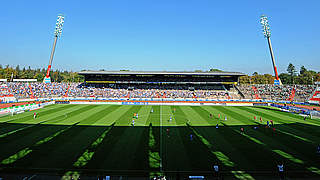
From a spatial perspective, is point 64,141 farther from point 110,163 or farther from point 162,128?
point 162,128

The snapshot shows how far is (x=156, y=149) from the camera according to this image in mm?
15883

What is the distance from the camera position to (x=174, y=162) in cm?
1352

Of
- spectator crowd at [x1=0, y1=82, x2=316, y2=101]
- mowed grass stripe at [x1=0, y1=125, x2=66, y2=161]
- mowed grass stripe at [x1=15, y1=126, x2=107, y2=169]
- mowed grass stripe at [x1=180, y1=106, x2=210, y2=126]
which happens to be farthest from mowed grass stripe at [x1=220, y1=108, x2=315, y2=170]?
spectator crowd at [x1=0, y1=82, x2=316, y2=101]

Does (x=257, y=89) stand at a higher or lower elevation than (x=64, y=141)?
higher

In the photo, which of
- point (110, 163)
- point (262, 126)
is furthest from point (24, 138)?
point (262, 126)

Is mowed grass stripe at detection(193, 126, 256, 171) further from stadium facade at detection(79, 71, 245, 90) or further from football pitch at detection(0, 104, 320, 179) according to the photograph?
stadium facade at detection(79, 71, 245, 90)

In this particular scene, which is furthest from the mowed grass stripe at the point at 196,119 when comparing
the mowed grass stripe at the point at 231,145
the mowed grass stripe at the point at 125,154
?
the mowed grass stripe at the point at 125,154

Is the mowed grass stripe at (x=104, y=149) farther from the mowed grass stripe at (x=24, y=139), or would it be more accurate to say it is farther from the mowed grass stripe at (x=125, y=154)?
the mowed grass stripe at (x=24, y=139)

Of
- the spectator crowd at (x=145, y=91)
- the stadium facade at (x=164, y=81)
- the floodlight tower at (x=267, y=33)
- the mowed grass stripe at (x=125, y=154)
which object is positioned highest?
the floodlight tower at (x=267, y=33)

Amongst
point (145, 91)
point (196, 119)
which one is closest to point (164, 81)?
point (145, 91)

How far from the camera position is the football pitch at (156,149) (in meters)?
12.3

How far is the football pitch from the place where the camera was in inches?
485

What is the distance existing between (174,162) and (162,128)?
31.1ft

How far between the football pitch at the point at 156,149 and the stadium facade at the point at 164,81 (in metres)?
→ 42.5
